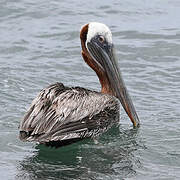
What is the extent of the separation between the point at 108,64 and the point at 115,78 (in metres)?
0.18

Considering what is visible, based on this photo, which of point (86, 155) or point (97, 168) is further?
point (86, 155)

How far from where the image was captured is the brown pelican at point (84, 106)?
6219 millimetres

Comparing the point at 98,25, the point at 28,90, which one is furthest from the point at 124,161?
the point at 28,90

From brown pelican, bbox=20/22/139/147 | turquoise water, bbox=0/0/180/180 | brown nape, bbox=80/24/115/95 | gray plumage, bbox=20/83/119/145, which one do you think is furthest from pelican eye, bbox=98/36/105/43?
turquoise water, bbox=0/0/180/180

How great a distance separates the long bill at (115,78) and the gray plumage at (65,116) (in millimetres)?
375

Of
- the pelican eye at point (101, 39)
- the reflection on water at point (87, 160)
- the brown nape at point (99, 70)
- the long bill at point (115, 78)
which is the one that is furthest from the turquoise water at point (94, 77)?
the pelican eye at point (101, 39)

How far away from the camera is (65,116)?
6285 mm

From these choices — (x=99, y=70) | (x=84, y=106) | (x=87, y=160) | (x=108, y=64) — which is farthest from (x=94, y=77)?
(x=87, y=160)

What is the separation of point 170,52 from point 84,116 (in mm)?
4121

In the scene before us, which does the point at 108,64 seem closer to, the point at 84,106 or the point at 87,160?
the point at 84,106

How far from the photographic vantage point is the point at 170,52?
10242 millimetres

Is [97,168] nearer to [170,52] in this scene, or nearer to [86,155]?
[86,155]

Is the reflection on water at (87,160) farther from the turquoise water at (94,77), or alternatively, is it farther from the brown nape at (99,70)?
the brown nape at (99,70)

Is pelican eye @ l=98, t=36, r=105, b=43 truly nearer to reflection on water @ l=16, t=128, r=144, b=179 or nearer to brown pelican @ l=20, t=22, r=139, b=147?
brown pelican @ l=20, t=22, r=139, b=147
